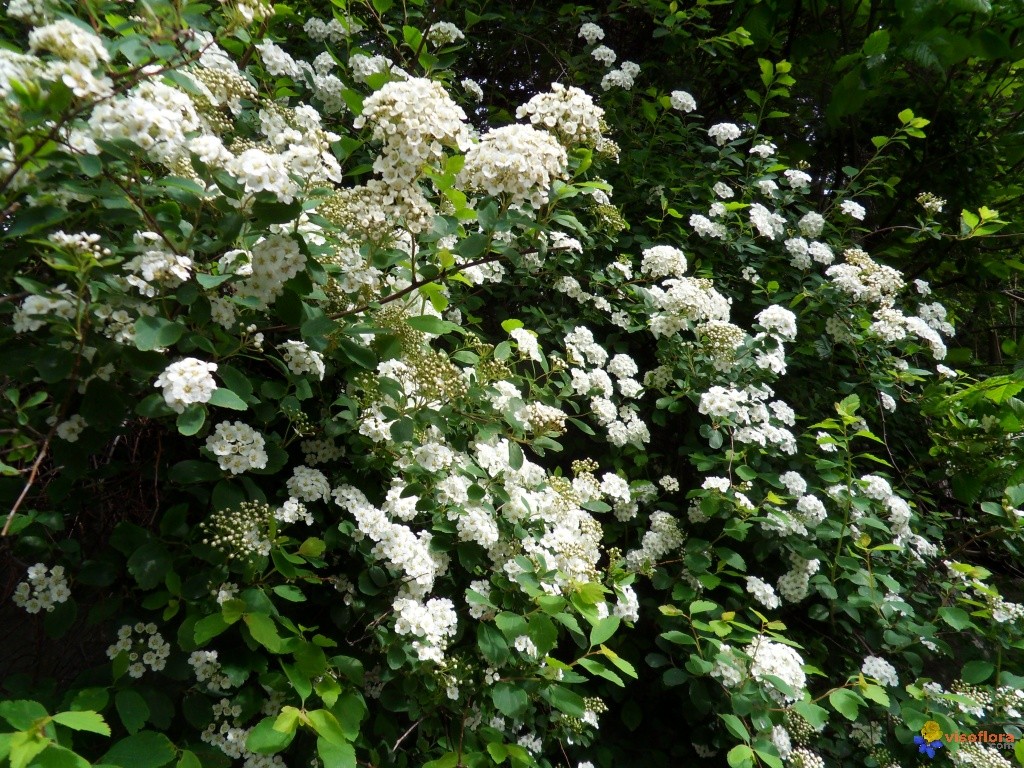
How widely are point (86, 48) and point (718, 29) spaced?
384cm

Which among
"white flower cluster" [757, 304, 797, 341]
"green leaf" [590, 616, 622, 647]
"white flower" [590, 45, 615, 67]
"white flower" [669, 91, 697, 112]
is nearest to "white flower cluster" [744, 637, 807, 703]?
"green leaf" [590, 616, 622, 647]

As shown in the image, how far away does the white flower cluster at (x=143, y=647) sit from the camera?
139 cm

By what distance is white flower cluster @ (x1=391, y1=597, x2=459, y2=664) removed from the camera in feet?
4.91

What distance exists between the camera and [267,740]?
1214mm

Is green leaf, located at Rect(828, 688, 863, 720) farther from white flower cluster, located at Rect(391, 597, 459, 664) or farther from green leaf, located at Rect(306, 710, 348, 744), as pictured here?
green leaf, located at Rect(306, 710, 348, 744)

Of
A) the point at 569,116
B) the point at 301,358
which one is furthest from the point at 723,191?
the point at 301,358

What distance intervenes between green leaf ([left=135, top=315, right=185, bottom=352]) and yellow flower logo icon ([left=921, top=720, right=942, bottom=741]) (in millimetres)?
2650

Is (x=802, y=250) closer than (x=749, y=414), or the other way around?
(x=749, y=414)

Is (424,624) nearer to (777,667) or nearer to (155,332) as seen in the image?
(155,332)

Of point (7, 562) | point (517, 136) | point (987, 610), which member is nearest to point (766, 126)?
point (987, 610)

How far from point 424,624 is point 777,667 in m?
1.23

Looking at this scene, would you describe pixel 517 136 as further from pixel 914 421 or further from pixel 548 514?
pixel 914 421

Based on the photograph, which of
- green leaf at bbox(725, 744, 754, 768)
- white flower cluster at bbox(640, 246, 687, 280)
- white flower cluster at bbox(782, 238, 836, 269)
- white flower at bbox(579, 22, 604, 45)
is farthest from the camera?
white flower at bbox(579, 22, 604, 45)

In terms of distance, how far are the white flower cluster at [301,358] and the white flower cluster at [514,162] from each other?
0.55m
